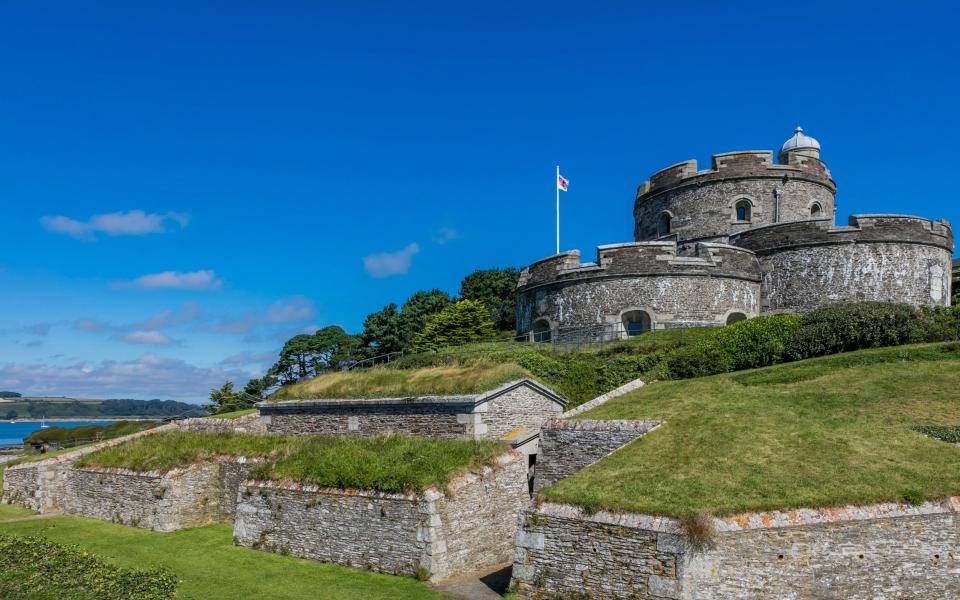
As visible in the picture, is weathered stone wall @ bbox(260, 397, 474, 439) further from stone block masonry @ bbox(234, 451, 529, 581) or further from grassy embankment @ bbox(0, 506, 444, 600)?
grassy embankment @ bbox(0, 506, 444, 600)

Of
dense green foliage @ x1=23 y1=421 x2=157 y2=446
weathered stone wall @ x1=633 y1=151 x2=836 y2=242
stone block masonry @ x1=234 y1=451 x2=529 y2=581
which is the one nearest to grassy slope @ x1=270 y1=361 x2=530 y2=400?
stone block masonry @ x1=234 y1=451 x2=529 y2=581

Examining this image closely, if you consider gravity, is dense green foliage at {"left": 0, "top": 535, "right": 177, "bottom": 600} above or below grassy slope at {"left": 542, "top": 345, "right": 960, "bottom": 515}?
below

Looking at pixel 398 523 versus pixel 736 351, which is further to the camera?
pixel 736 351

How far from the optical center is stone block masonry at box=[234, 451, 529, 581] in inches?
520

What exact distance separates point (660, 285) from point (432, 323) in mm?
18249

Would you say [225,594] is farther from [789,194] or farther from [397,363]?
[789,194]

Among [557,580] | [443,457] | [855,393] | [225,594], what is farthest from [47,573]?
[855,393]

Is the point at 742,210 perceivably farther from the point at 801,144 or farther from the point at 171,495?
the point at 171,495

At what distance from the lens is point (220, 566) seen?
579 inches

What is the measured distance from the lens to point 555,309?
30.0 m

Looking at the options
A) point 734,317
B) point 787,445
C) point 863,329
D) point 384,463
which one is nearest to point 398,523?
point 384,463

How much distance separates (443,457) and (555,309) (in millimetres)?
16127

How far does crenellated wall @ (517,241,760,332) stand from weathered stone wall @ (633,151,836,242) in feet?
15.1

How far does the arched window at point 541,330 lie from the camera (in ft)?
99.6
